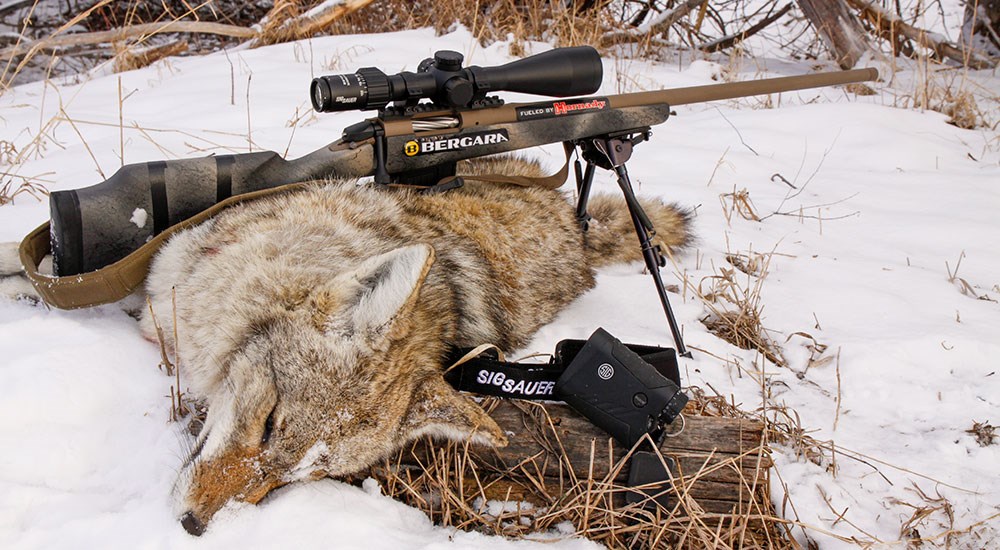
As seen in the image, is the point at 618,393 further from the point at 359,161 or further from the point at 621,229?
the point at 621,229

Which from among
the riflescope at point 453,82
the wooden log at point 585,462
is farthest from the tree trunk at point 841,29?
the wooden log at point 585,462

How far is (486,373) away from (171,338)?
1.25 meters

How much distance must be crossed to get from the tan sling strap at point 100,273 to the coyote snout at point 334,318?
49 mm

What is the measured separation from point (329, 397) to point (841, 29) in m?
6.70

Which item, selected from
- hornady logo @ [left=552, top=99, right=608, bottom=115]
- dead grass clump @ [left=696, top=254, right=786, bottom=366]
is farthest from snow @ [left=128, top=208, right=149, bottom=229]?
dead grass clump @ [left=696, top=254, right=786, bottom=366]

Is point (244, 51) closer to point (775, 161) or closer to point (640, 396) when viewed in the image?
point (775, 161)

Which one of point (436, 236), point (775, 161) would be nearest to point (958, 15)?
point (775, 161)

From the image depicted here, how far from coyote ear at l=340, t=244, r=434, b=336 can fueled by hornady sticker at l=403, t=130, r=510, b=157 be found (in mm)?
870

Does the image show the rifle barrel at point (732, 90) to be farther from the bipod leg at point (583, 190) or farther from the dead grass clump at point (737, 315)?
the dead grass clump at point (737, 315)

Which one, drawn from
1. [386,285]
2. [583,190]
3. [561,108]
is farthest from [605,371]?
[583,190]

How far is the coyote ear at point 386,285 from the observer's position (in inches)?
84.2

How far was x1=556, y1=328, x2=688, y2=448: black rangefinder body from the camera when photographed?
225cm

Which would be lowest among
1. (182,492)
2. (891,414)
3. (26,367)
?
(891,414)

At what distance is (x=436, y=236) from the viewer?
9.94 feet
